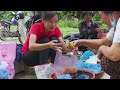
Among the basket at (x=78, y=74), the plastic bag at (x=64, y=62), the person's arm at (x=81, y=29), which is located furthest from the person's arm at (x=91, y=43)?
the person's arm at (x=81, y=29)

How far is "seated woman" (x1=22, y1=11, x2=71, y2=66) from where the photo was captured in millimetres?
2311

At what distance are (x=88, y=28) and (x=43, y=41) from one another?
2.63 ft

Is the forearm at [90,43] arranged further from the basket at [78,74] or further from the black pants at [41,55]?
the black pants at [41,55]

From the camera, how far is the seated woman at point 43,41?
231 cm

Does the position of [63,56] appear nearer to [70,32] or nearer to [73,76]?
[73,76]

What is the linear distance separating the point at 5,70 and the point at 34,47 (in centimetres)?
33

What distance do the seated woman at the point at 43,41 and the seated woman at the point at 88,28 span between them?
0.44 metres

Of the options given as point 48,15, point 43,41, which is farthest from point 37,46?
point 48,15

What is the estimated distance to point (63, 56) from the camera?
6.86 feet

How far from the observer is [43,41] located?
2473 millimetres

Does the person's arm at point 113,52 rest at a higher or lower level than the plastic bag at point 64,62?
higher

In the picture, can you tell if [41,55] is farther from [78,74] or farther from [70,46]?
[78,74]
